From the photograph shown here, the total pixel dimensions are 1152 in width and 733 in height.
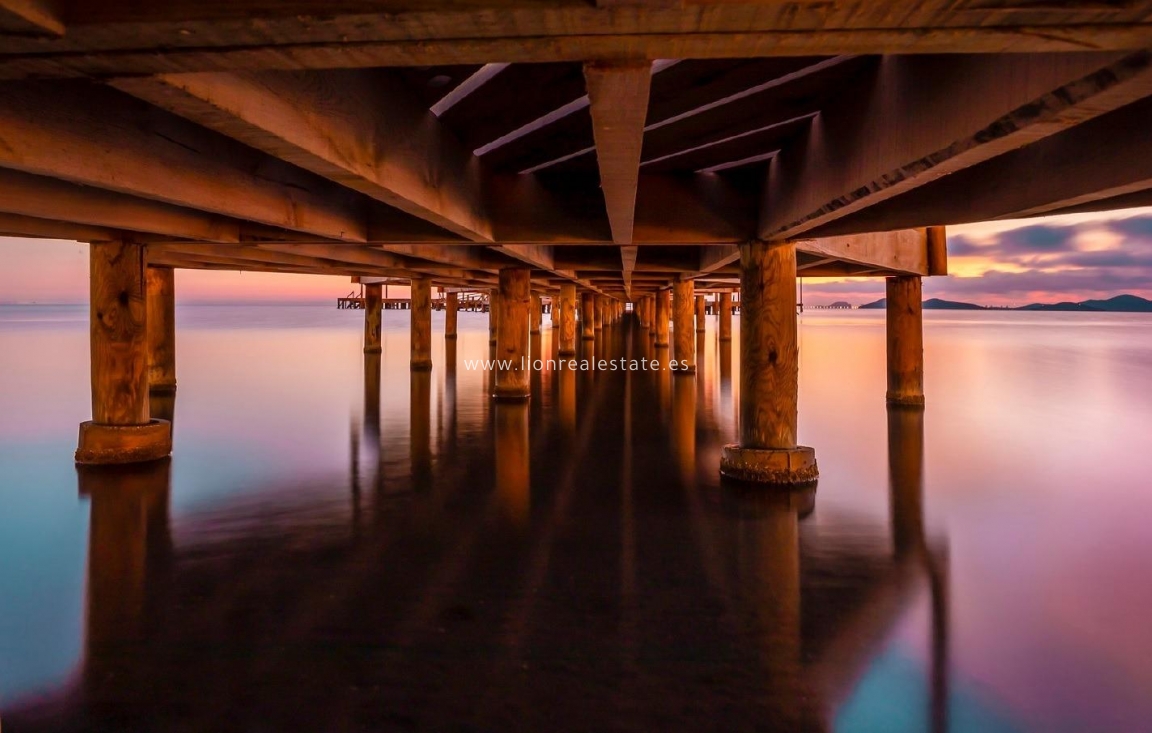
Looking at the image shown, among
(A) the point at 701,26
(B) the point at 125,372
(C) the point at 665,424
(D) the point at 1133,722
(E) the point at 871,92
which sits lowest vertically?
(D) the point at 1133,722

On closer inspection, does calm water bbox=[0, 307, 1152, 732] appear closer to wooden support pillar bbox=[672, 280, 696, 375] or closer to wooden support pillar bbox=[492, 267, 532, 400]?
wooden support pillar bbox=[492, 267, 532, 400]

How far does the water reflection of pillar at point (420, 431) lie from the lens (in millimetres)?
9195

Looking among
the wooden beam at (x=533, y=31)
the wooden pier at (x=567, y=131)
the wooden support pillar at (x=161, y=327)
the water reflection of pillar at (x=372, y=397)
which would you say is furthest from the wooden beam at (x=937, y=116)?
the wooden support pillar at (x=161, y=327)

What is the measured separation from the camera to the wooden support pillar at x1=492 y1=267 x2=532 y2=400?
1513cm

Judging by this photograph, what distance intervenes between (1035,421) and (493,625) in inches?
546

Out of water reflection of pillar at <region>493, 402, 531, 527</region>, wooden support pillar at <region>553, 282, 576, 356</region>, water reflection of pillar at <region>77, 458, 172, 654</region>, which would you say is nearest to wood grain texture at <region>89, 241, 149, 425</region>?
water reflection of pillar at <region>77, 458, 172, 654</region>

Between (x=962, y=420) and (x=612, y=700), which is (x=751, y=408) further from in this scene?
(x=962, y=420)

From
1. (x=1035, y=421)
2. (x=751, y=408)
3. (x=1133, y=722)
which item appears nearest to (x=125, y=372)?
(x=751, y=408)

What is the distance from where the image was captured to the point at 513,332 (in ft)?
50.0

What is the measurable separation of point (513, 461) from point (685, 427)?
13.2 feet

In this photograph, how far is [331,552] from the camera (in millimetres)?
6129

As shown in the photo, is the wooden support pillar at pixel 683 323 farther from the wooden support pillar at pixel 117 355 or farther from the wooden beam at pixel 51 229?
the wooden beam at pixel 51 229

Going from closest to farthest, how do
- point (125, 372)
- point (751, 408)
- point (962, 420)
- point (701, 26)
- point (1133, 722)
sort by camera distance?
1. point (701, 26)
2. point (1133, 722)
3. point (751, 408)
4. point (125, 372)
5. point (962, 420)

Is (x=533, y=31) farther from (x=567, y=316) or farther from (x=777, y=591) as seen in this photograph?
(x=567, y=316)
